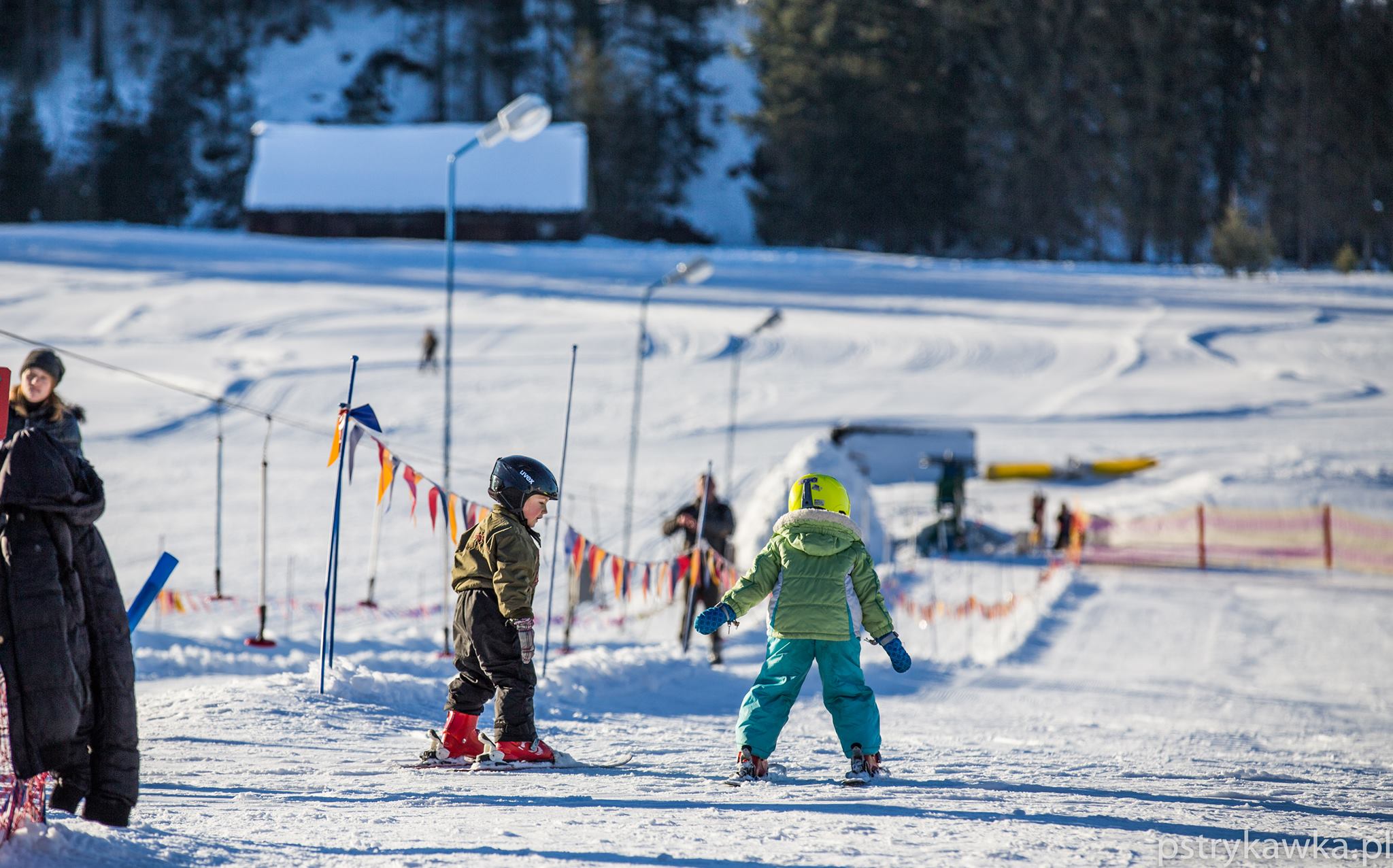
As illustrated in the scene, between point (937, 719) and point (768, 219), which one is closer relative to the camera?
point (937, 719)

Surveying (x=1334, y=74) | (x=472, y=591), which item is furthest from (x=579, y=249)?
(x=472, y=591)

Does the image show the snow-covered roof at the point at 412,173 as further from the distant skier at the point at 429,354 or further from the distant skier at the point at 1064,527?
the distant skier at the point at 1064,527

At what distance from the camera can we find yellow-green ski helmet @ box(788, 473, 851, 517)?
19.7 ft

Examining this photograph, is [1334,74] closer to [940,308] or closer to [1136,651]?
[940,308]

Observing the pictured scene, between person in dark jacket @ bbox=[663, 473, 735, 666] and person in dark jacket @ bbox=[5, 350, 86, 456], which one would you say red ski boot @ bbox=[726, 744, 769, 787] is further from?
person in dark jacket @ bbox=[663, 473, 735, 666]

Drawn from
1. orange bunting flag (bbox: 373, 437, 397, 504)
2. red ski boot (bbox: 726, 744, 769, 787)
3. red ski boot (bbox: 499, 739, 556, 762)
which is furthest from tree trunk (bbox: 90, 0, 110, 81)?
red ski boot (bbox: 726, 744, 769, 787)

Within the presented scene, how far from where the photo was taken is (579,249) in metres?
54.3

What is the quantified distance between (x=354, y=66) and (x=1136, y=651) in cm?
8490

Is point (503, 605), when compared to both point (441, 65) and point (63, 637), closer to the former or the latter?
point (63, 637)

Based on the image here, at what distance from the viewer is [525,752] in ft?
20.1

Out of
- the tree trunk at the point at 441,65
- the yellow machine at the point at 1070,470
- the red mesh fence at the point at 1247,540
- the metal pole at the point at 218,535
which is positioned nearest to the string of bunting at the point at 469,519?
the metal pole at the point at 218,535

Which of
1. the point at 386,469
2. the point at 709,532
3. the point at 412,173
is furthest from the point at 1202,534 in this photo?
the point at 412,173

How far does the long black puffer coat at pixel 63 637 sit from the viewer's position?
4.09 meters

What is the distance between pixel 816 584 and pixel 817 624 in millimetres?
165
